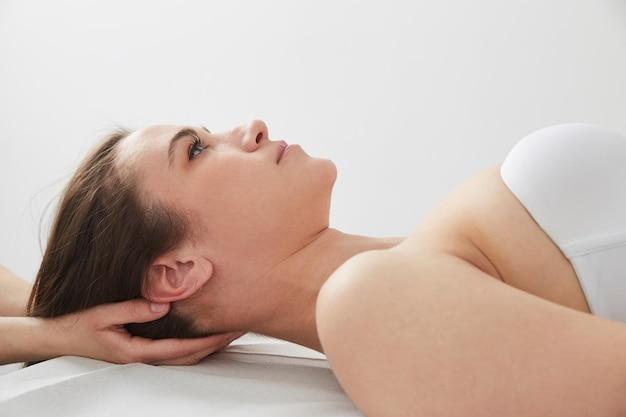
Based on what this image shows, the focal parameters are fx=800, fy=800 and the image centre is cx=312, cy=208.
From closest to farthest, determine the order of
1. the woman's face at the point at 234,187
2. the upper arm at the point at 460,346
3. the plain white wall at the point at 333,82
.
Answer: the upper arm at the point at 460,346, the woman's face at the point at 234,187, the plain white wall at the point at 333,82

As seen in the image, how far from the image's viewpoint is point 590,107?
2.53m

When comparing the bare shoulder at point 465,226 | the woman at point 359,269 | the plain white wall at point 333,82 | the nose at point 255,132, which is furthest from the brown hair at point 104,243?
the plain white wall at point 333,82

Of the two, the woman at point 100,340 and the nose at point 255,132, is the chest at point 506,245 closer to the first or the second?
the nose at point 255,132

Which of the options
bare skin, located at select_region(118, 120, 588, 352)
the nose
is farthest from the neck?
the nose

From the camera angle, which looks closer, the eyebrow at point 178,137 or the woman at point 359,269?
the woman at point 359,269

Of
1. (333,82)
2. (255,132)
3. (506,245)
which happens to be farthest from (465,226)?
(333,82)

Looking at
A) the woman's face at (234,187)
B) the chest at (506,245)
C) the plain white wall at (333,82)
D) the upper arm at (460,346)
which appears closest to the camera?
the upper arm at (460,346)

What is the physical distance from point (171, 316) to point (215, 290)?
Result: 0.35 feet

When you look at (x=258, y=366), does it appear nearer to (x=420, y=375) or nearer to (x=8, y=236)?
(x=420, y=375)

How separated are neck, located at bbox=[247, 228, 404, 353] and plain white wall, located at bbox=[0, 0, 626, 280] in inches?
48.6

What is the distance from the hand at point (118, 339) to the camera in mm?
1486

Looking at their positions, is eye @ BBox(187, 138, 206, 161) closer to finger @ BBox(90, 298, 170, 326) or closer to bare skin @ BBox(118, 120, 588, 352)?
bare skin @ BBox(118, 120, 588, 352)

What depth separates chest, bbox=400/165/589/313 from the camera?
1189mm

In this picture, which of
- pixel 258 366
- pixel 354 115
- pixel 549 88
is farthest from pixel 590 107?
pixel 258 366
